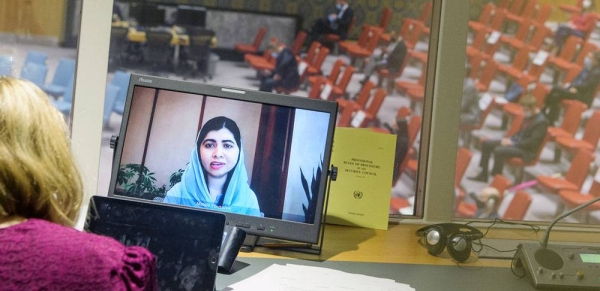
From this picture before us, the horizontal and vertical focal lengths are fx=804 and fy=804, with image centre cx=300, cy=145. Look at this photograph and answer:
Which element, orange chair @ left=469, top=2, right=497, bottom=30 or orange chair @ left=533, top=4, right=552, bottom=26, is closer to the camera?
orange chair @ left=469, top=2, right=497, bottom=30

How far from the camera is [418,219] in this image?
2.27 meters

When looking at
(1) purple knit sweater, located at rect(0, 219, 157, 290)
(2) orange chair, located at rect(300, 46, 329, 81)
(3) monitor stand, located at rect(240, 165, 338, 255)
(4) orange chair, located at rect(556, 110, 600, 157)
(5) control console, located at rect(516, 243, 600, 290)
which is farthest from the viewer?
(2) orange chair, located at rect(300, 46, 329, 81)

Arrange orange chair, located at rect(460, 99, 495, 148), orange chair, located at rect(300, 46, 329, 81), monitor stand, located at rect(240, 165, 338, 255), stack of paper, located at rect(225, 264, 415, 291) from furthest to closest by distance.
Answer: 1. orange chair, located at rect(300, 46, 329, 81)
2. orange chair, located at rect(460, 99, 495, 148)
3. monitor stand, located at rect(240, 165, 338, 255)
4. stack of paper, located at rect(225, 264, 415, 291)

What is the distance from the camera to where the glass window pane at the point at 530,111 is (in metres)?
8.84

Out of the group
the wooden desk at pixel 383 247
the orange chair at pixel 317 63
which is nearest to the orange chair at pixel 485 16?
the orange chair at pixel 317 63

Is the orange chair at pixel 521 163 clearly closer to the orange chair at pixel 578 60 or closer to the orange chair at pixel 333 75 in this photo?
the orange chair at pixel 578 60

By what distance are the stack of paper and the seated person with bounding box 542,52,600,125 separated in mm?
8248

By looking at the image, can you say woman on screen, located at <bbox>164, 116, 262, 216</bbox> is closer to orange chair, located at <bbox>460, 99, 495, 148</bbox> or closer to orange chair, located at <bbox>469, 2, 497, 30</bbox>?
orange chair, located at <bbox>460, 99, 495, 148</bbox>

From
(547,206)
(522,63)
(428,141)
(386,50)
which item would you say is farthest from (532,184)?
(428,141)

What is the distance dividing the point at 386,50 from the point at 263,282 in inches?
348

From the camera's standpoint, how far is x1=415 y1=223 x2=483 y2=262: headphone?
6.45 ft

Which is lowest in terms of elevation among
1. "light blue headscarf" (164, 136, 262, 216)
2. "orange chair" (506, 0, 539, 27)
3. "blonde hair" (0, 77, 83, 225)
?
"light blue headscarf" (164, 136, 262, 216)

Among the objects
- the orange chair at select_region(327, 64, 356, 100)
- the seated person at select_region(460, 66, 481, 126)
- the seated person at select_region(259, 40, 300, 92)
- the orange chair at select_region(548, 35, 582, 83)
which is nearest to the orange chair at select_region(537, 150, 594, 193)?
the seated person at select_region(460, 66, 481, 126)

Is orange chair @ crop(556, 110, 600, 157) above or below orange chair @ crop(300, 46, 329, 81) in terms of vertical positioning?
below
